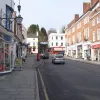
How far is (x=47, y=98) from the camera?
10008 mm

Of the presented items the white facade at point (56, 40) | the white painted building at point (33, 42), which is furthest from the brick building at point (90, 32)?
the white painted building at point (33, 42)

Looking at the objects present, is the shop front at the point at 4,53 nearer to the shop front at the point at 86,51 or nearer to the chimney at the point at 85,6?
the shop front at the point at 86,51

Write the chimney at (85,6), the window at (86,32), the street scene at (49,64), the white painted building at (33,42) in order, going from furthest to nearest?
the white painted building at (33,42), the chimney at (85,6), the window at (86,32), the street scene at (49,64)

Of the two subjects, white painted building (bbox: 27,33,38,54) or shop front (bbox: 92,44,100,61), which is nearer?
shop front (bbox: 92,44,100,61)

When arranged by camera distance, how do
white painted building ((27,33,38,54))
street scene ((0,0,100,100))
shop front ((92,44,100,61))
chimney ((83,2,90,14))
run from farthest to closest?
white painted building ((27,33,38,54)) → chimney ((83,2,90,14)) → shop front ((92,44,100,61)) → street scene ((0,0,100,100))

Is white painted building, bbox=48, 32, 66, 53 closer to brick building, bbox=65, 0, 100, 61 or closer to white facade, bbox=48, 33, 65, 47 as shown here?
white facade, bbox=48, 33, 65, 47

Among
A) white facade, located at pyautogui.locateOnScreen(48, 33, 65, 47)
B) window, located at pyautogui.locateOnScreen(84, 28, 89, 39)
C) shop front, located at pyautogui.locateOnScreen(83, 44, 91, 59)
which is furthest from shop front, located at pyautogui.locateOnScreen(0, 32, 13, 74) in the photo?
white facade, located at pyautogui.locateOnScreen(48, 33, 65, 47)

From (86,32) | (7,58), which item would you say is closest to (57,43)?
(86,32)

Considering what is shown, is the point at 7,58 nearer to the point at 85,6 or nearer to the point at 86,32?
the point at 86,32

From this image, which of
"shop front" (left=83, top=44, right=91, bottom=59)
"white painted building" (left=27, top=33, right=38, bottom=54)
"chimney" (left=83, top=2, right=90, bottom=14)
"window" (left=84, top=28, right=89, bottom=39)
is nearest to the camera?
"shop front" (left=83, top=44, right=91, bottom=59)

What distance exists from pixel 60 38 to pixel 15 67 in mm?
100264

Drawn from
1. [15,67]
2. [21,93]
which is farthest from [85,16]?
[21,93]

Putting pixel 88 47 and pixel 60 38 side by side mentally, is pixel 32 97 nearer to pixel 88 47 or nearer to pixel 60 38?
pixel 88 47

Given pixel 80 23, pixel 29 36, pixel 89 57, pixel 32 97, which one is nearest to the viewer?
pixel 32 97
